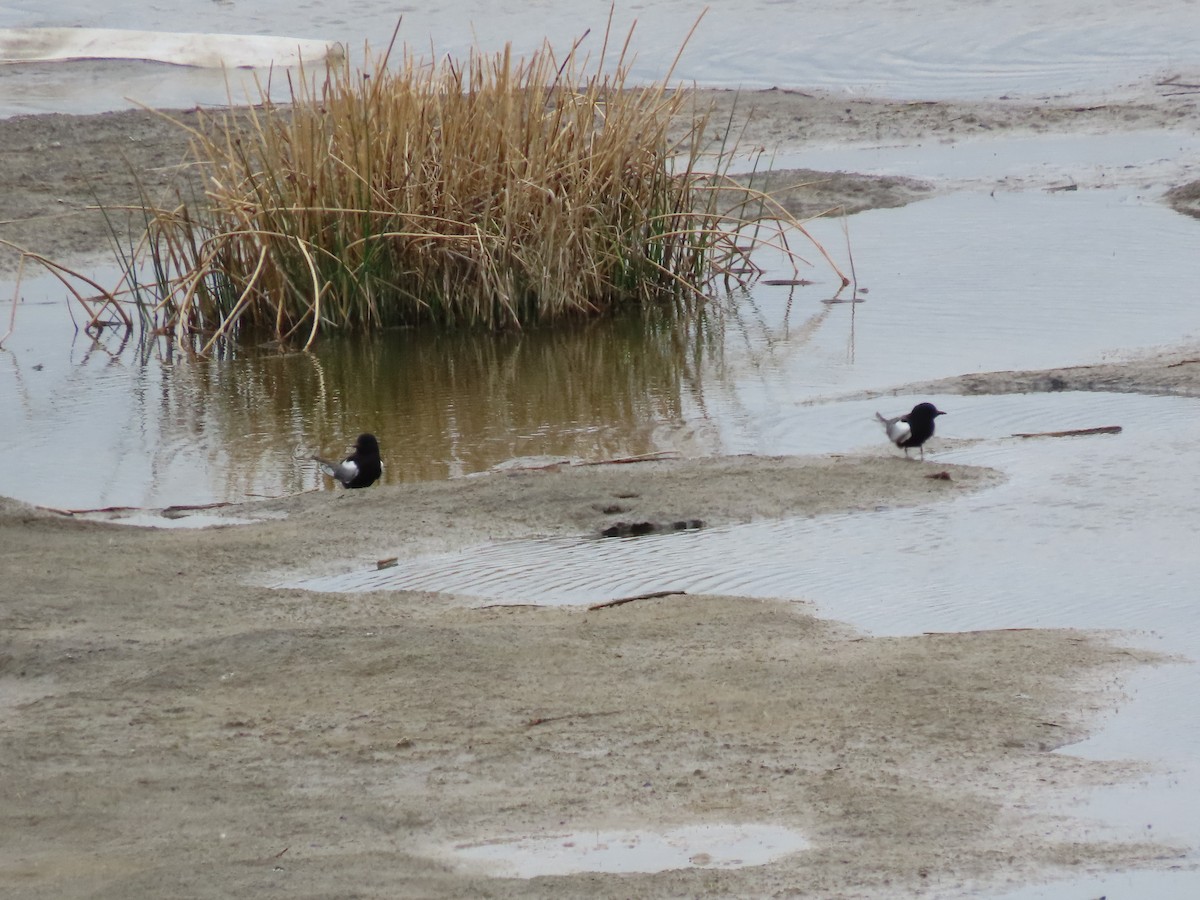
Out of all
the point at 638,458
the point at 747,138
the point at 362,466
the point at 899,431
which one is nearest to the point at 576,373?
the point at 638,458

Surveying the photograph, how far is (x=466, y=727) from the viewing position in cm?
358

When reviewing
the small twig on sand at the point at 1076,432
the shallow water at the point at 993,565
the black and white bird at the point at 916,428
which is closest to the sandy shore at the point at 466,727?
the shallow water at the point at 993,565

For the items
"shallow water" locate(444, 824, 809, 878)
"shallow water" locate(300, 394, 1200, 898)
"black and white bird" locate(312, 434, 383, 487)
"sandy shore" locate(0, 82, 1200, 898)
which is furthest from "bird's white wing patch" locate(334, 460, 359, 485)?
"shallow water" locate(444, 824, 809, 878)

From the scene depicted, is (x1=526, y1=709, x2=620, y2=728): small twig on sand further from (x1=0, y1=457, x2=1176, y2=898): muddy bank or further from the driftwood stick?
the driftwood stick

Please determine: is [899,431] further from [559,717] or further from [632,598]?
[559,717]

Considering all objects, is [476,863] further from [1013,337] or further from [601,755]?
[1013,337]

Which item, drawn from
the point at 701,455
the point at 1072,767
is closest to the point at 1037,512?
the point at 701,455

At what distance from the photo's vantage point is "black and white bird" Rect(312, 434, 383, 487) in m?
6.14

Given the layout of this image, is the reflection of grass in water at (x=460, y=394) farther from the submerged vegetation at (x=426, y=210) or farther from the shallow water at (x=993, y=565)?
the shallow water at (x=993, y=565)

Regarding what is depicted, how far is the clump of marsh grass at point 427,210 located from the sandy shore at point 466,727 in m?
3.70

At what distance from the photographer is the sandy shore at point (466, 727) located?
9.66 ft

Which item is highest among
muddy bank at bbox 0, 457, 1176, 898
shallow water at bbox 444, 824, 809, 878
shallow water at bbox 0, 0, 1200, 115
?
shallow water at bbox 0, 0, 1200, 115

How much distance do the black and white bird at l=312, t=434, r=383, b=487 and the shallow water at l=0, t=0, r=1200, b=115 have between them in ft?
30.3

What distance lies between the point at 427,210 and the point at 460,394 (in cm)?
140
